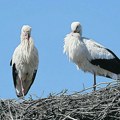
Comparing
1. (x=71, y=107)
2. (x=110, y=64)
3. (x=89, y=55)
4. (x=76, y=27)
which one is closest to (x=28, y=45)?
(x=76, y=27)

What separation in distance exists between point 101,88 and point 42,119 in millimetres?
846

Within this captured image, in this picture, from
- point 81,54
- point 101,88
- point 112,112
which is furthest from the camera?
point 81,54

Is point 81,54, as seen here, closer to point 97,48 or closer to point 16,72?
point 97,48

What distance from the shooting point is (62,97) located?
8133mm

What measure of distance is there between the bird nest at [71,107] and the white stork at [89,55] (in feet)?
11.3

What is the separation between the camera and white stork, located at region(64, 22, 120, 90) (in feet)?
38.3

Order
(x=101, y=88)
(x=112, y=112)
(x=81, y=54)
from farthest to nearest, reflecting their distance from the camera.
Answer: (x=81, y=54), (x=101, y=88), (x=112, y=112)

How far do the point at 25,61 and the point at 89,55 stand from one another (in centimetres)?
104

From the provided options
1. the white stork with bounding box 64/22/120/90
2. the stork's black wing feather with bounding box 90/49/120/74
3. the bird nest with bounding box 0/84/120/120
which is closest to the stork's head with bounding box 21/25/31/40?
the white stork with bounding box 64/22/120/90

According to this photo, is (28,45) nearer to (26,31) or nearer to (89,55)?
(26,31)

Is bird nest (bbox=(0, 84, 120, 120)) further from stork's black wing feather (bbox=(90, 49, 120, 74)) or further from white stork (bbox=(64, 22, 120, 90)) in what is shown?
stork's black wing feather (bbox=(90, 49, 120, 74))

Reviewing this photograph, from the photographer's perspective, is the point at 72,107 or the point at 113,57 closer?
the point at 72,107

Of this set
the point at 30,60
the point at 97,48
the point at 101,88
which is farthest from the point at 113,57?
the point at 101,88

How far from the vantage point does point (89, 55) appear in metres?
11.8
